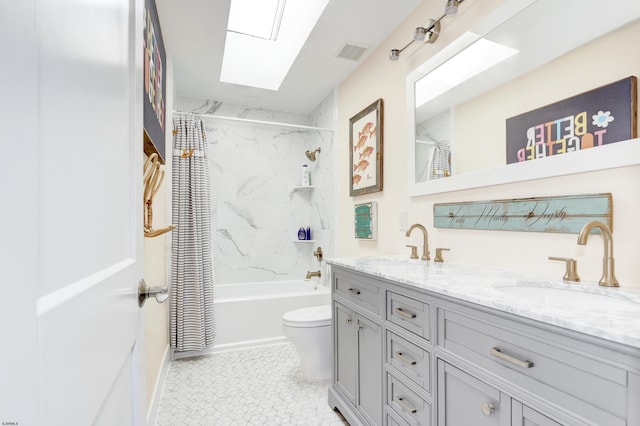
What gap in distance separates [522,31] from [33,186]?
1736 mm

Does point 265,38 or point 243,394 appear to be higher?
point 265,38

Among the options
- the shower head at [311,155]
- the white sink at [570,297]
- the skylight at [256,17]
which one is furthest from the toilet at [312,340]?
the skylight at [256,17]

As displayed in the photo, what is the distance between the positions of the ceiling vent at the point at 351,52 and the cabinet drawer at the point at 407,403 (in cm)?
219

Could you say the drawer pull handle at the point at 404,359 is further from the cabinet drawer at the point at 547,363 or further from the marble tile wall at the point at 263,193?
the marble tile wall at the point at 263,193

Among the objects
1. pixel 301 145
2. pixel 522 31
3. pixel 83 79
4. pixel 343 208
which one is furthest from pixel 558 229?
pixel 301 145

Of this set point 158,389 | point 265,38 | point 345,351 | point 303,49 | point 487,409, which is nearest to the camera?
point 487,409

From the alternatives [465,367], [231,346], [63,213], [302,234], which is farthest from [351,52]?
[231,346]

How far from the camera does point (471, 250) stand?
1.64 meters

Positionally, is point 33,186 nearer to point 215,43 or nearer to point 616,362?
point 616,362

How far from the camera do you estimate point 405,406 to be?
129 centimetres

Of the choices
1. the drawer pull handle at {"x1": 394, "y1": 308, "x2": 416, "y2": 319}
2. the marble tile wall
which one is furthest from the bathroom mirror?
the marble tile wall

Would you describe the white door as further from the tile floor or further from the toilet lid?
the toilet lid

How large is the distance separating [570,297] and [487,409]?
0.51 m

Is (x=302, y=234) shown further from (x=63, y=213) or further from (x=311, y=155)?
(x=63, y=213)
